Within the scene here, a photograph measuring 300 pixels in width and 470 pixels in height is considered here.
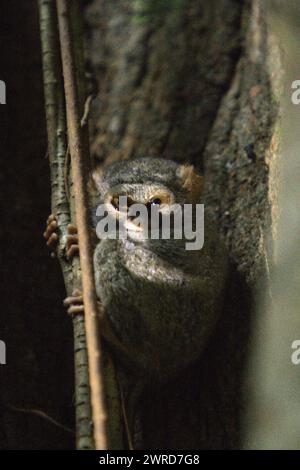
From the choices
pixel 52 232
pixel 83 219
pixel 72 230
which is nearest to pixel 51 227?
pixel 52 232

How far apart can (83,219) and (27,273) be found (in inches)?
55.2

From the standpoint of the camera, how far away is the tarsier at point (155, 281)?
3334 millimetres

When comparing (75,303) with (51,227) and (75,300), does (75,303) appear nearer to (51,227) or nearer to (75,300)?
(75,300)

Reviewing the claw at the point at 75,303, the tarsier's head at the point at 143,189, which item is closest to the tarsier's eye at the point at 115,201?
the tarsier's head at the point at 143,189

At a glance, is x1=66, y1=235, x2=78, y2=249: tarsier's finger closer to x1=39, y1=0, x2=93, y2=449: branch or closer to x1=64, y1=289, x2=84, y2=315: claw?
x1=39, y1=0, x2=93, y2=449: branch

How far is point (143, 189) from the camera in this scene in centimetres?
352

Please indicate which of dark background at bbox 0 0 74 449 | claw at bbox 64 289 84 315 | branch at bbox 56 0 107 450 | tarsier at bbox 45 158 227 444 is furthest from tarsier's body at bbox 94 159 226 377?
dark background at bbox 0 0 74 449

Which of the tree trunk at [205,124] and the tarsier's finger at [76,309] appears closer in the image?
the tarsier's finger at [76,309]

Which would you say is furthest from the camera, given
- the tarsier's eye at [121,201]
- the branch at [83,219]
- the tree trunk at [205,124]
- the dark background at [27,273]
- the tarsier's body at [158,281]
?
the dark background at [27,273]

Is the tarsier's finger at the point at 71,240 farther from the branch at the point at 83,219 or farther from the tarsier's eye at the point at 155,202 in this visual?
the tarsier's eye at the point at 155,202

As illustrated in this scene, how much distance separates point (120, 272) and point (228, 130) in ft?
5.06

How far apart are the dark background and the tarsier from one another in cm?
68

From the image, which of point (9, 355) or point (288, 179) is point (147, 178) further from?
point (9, 355)

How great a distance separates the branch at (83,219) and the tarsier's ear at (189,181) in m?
0.55
